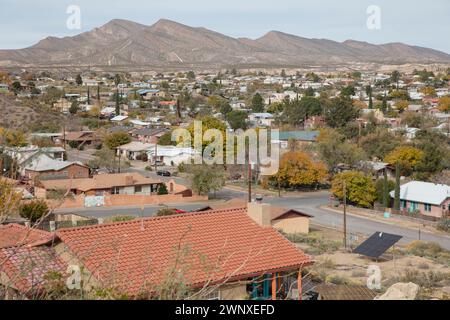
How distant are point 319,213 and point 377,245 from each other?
9.57 m

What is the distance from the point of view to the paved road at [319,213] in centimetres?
2556

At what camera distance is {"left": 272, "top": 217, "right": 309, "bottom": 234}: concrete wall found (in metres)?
24.6

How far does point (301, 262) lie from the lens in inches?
455

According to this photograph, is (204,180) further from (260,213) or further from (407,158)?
(260,213)

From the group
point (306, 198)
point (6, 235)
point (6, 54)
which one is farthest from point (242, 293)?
point (6, 54)

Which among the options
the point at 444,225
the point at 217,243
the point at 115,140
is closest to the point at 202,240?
the point at 217,243

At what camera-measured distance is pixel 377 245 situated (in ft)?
65.8

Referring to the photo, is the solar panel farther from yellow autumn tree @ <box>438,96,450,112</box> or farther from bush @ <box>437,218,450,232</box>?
yellow autumn tree @ <box>438,96,450,112</box>

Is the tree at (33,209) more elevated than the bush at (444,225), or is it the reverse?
the tree at (33,209)

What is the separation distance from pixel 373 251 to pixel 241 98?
236 ft

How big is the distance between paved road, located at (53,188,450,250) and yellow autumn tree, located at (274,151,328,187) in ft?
2.93

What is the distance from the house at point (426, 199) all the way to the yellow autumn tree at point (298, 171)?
5.08 meters

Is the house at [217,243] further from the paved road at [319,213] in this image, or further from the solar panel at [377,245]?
the paved road at [319,213]

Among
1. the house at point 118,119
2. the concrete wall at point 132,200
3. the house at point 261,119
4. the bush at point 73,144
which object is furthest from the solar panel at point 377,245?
the house at point 118,119
